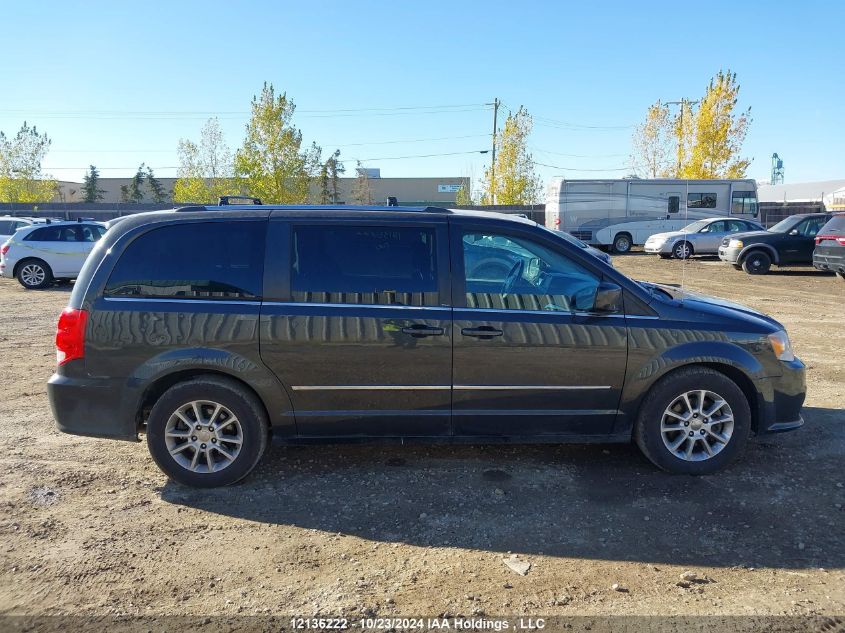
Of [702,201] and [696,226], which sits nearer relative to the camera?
[696,226]

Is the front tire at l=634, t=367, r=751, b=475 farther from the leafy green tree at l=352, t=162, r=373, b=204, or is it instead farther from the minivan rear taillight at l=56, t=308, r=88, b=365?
the leafy green tree at l=352, t=162, r=373, b=204

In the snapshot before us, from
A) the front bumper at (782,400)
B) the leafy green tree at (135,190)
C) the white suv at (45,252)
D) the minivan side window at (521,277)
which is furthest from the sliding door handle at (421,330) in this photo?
the leafy green tree at (135,190)

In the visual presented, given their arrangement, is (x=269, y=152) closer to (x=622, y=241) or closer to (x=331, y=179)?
(x=622, y=241)

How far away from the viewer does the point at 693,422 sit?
440 cm

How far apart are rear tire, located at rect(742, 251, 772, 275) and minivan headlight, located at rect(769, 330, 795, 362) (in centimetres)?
1579

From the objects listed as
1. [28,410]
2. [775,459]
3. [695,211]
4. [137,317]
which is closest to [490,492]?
[775,459]

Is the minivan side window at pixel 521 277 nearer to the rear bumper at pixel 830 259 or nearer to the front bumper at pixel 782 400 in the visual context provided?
the front bumper at pixel 782 400

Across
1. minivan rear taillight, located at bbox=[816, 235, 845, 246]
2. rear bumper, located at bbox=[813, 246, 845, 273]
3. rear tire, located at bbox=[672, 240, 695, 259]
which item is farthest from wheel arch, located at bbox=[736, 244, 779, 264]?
rear tire, located at bbox=[672, 240, 695, 259]

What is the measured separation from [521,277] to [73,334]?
3.04 m

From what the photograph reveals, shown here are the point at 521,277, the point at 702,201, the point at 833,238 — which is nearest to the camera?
the point at 521,277

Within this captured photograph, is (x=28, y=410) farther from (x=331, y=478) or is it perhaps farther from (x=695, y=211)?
(x=695, y=211)

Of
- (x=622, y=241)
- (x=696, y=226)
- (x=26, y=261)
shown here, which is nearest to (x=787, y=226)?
(x=696, y=226)

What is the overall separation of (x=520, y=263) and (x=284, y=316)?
1673 mm

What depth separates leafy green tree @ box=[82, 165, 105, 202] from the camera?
7200cm
